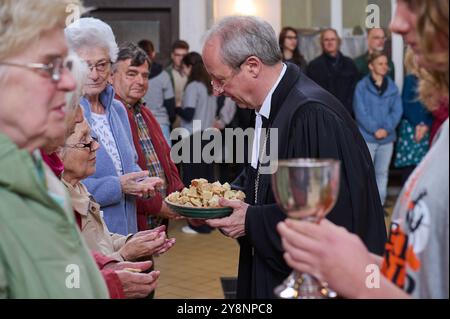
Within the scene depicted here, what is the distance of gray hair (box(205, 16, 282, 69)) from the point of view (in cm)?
301

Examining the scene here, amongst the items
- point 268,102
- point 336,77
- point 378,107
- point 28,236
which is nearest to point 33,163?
point 28,236

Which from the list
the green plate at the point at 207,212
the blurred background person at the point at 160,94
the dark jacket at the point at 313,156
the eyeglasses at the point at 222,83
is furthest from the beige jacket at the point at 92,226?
the blurred background person at the point at 160,94

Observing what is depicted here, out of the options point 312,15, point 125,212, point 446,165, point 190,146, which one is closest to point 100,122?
point 125,212

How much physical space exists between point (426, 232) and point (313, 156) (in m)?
1.29

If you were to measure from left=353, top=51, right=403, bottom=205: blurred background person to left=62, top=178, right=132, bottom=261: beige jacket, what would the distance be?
19.5ft

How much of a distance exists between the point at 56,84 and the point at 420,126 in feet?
24.6

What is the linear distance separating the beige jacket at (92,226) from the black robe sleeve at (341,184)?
57 centimetres

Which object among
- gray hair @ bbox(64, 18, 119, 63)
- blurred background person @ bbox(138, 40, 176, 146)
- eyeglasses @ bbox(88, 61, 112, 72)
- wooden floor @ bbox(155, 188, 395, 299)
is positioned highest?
gray hair @ bbox(64, 18, 119, 63)

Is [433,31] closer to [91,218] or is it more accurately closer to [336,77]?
[91,218]

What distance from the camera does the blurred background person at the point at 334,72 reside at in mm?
8890

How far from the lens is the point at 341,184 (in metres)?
2.79

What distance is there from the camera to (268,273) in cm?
284

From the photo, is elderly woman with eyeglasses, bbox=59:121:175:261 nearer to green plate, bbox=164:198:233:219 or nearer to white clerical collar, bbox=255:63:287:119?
green plate, bbox=164:198:233:219

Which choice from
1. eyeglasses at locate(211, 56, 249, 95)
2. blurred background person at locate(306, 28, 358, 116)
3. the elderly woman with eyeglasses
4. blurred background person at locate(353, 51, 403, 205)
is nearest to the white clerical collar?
eyeglasses at locate(211, 56, 249, 95)
